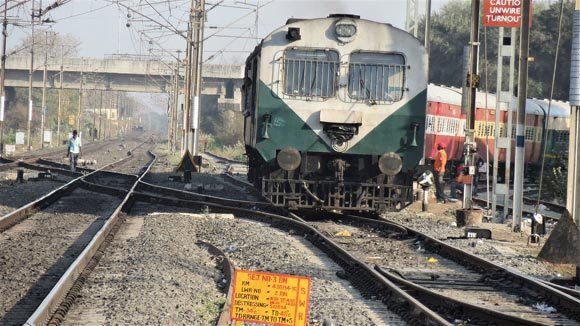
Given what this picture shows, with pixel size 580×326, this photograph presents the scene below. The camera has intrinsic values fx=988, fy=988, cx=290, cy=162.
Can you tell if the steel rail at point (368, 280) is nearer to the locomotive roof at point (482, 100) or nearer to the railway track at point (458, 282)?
the railway track at point (458, 282)

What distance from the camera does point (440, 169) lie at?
24.6 metres

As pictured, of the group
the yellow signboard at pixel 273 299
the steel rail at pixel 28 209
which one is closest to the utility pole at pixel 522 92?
the steel rail at pixel 28 209

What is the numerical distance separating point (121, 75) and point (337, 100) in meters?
75.4

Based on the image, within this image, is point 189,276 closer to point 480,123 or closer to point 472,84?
point 472,84

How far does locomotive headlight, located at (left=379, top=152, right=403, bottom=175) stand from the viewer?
55.7 feet

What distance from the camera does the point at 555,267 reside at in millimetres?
13406

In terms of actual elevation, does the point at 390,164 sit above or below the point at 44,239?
above

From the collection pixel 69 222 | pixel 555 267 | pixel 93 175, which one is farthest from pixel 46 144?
pixel 555 267

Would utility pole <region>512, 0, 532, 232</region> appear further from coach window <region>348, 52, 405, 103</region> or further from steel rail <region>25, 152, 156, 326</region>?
steel rail <region>25, 152, 156, 326</region>

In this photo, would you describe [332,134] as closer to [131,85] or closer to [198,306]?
[198,306]

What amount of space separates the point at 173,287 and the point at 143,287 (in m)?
0.30

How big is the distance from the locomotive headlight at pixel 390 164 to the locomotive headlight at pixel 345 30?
2.12 meters

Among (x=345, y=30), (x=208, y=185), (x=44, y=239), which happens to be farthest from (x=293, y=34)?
(x=208, y=185)

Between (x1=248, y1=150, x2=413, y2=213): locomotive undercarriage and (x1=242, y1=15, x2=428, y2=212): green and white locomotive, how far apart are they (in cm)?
2
